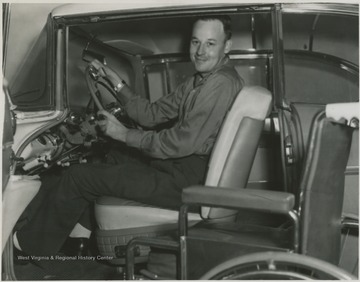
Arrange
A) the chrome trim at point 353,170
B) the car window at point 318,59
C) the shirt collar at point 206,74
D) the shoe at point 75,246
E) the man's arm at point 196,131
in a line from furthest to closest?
1. the car window at point 318,59
2. the shoe at point 75,246
3. the shirt collar at point 206,74
4. the man's arm at point 196,131
5. the chrome trim at point 353,170

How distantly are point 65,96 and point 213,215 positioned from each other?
34.3 inches

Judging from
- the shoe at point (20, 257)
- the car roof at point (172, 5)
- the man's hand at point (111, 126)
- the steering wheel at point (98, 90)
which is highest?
the car roof at point (172, 5)

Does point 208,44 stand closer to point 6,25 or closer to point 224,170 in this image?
point 224,170

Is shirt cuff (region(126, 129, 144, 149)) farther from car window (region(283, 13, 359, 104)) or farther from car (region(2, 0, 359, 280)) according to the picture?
car window (region(283, 13, 359, 104))

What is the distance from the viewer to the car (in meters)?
1.96

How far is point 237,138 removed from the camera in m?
1.88

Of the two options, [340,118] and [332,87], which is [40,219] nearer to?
[340,118]

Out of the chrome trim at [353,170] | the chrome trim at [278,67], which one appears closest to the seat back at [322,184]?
the chrome trim at [353,170]

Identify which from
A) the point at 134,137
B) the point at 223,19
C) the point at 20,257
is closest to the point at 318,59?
the point at 223,19

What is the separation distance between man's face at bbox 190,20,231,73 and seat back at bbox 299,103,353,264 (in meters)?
0.95

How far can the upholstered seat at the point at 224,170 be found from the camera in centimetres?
188

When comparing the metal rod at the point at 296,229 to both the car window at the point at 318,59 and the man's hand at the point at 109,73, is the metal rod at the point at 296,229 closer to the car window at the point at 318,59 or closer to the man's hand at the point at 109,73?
the car window at the point at 318,59

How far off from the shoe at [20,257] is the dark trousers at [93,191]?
179mm

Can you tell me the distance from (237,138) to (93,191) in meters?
0.78
